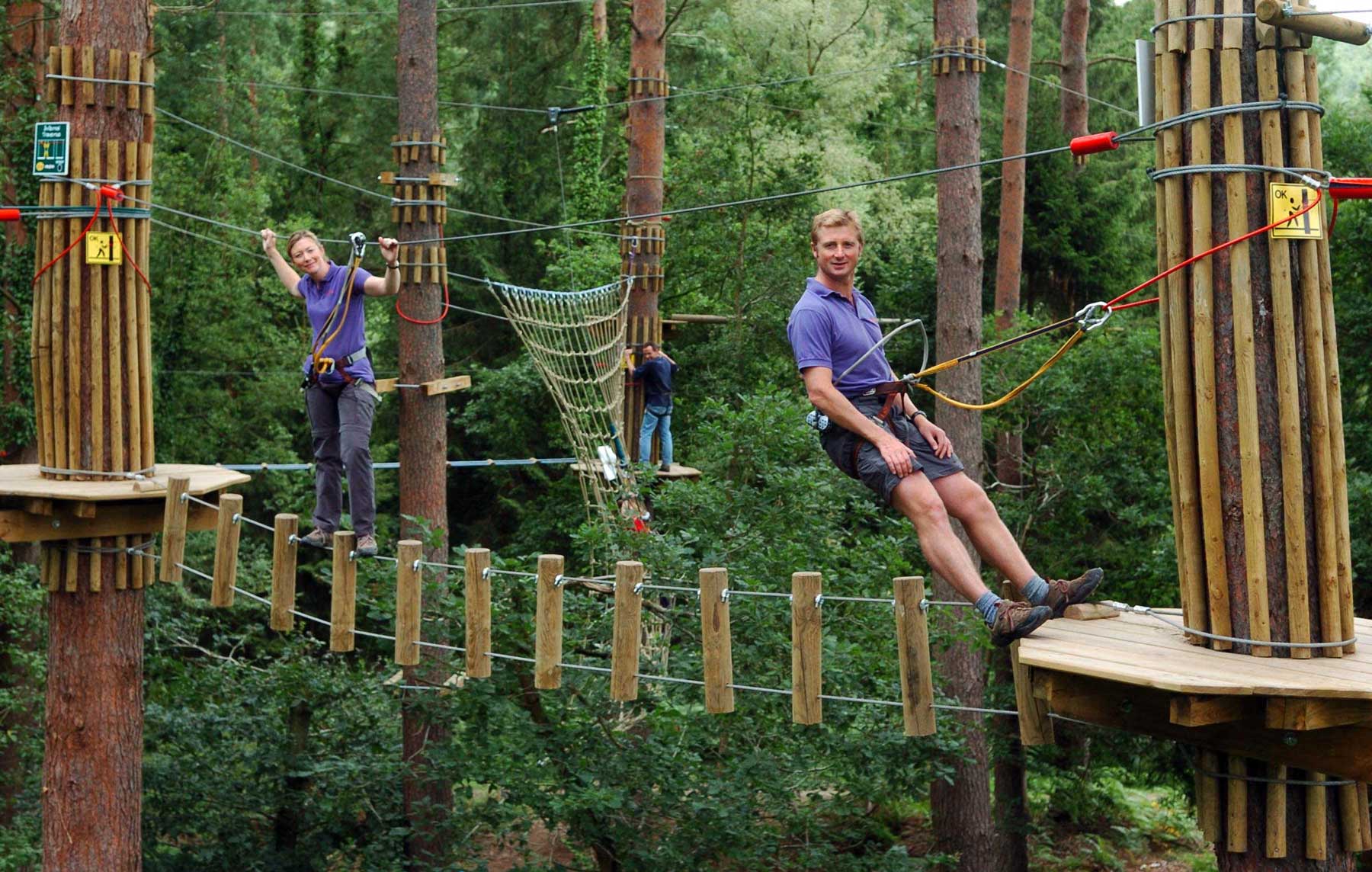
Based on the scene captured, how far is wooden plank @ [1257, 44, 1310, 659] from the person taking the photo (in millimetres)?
2914

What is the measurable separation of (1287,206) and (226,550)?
373cm

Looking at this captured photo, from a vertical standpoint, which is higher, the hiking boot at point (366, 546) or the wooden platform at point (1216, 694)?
the hiking boot at point (366, 546)

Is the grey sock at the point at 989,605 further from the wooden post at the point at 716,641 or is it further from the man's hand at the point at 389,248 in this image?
the man's hand at the point at 389,248

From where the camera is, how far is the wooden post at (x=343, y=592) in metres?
4.68

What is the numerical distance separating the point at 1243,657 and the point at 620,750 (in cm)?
421

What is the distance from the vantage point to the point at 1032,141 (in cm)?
1388

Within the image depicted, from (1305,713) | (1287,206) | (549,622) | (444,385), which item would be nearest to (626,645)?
(549,622)

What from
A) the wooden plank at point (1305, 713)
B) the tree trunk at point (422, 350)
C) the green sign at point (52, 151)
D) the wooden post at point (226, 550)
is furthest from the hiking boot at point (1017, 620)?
the tree trunk at point (422, 350)

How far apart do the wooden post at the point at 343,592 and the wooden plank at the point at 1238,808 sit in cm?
278

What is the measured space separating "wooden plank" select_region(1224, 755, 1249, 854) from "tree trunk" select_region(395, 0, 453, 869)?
4.93m

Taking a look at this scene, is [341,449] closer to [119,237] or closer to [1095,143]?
[119,237]

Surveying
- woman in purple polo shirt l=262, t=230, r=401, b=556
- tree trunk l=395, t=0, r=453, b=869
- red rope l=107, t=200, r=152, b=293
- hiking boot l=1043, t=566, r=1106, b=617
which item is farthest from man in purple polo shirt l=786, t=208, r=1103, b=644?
tree trunk l=395, t=0, r=453, b=869

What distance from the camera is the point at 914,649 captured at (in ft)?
11.4

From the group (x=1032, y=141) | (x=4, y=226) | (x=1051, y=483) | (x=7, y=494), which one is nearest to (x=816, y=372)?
(x=7, y=494)
